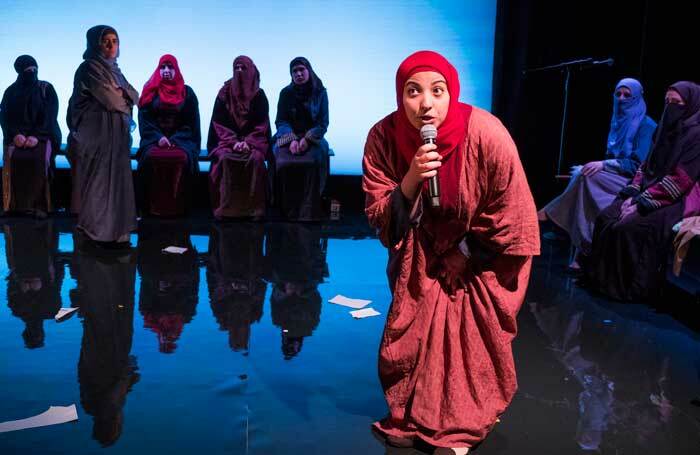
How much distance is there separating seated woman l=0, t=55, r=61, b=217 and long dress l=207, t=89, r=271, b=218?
5.36 ft

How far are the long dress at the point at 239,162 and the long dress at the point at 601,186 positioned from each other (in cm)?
320

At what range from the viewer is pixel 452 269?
2.28 m

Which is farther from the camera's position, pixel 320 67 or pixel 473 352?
pixel 320 67

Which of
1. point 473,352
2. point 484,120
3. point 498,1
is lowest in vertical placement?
point 473,352

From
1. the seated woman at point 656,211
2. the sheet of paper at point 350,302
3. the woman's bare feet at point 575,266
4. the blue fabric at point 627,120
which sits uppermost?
the blue fabric at point 627,120

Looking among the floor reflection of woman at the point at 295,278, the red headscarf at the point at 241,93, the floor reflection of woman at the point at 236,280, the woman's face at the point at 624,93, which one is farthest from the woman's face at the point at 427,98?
the red headscarf at the point at 241,93

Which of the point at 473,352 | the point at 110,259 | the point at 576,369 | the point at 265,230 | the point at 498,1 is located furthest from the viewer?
the point at 498,1

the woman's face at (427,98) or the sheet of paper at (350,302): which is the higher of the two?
the woman's face at (427,98)

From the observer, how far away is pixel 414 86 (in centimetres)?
A: 209

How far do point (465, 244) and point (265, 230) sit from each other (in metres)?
4.10

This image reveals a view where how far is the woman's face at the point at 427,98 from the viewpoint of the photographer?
2.06 meters

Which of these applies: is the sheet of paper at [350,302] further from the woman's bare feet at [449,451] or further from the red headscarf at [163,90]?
the red headscarf at [163,90]

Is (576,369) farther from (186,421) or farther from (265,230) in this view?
(265,230)

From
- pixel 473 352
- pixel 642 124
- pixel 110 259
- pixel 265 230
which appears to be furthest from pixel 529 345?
pixel 265 230
